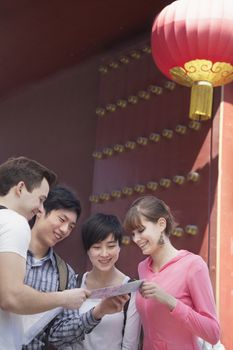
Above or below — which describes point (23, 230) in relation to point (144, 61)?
below

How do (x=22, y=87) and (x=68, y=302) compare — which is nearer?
(x=68, y=302)

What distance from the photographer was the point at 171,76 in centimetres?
277

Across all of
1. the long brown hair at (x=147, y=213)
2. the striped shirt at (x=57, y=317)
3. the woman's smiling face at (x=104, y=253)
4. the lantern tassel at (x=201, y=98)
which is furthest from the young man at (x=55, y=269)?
the lantern tassel at (x=201, y=98)

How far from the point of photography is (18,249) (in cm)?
149

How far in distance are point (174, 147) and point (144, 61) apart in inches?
25.9

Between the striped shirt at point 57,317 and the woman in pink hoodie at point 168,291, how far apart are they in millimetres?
187

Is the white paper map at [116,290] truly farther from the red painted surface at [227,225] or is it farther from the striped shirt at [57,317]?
the red painted surface at [227,225]

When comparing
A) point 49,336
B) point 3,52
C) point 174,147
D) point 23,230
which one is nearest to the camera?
point 23,230

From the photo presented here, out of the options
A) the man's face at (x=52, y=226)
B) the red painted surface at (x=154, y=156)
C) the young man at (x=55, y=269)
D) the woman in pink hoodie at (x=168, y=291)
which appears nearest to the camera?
the woman in pink hoodie at (x=168, y=291)

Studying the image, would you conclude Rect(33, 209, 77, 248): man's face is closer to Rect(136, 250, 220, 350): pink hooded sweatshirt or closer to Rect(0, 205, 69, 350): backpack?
Rect(0, 205, 69, 350): backpack

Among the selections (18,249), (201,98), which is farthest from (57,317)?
(201,98)

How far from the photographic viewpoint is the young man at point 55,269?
1.86 metres

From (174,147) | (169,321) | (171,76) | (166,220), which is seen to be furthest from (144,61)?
(169,321)

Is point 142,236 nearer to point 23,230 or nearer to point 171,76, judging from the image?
point 23,230
